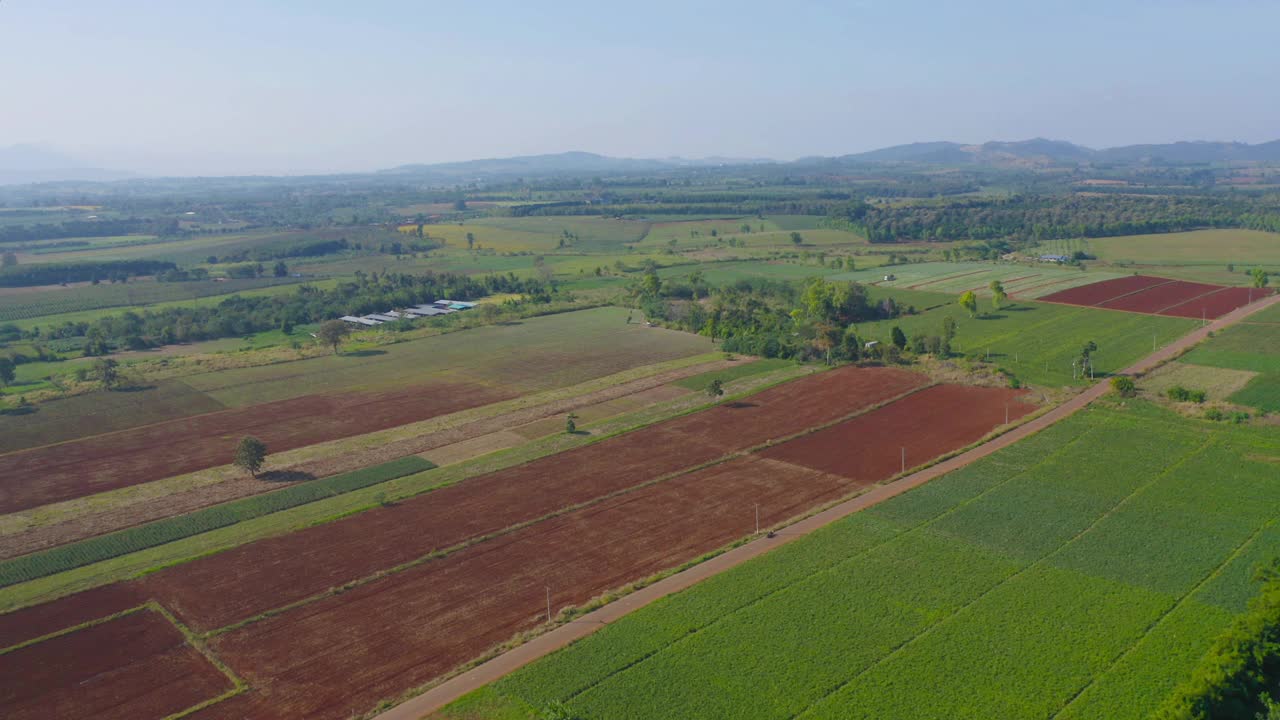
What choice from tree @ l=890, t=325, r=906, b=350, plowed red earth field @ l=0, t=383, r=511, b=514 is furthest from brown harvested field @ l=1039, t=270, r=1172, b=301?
plowed red earth field @ l=0, t=383, r=511, b=514

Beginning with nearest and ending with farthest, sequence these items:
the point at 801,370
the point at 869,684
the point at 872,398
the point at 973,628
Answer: the point at 869,684, the point at 973,628, the point at 872,398, the point at 801,370

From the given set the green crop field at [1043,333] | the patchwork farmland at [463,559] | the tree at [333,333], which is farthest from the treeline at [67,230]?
the green crop field at [1043,333]

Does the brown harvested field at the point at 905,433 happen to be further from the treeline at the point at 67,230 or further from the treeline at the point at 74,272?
the treeline at the point at 67,230

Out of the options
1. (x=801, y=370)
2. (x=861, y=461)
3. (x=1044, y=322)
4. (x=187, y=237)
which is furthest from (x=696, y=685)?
(x=187, y=237)

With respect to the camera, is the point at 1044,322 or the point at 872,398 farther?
the point at 1044,322

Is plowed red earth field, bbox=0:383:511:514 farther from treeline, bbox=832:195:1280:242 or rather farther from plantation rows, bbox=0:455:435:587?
treeline, bbox=832:195:1280:242

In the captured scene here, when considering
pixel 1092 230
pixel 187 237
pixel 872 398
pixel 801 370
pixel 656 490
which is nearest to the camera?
pixel 656 490

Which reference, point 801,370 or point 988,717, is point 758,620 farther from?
point 801,370
